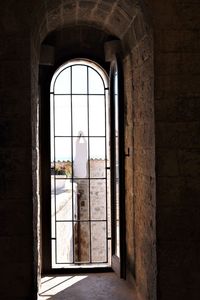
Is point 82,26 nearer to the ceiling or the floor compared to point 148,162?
nearer to the ceiling

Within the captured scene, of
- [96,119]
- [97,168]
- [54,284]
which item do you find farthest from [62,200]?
[54,284]

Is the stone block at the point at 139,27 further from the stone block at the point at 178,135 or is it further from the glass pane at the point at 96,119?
the glass pane at the point at 96,119

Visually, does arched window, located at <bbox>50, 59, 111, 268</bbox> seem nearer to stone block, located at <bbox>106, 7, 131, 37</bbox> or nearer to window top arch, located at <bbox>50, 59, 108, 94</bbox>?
window top arch, located at <bbox>50, 59, 108, 94</bbox>

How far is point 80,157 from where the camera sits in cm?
613

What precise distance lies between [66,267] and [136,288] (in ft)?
4.15

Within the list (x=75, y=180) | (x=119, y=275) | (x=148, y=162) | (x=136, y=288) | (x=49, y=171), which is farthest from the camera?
(x=75, y=180)

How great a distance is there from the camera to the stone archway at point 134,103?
3643 millimetres

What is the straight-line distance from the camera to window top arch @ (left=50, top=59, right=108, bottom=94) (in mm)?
5523

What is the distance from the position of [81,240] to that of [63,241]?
0.68m

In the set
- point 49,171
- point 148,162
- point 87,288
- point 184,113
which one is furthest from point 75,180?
point 184,113

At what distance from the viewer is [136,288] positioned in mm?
4434

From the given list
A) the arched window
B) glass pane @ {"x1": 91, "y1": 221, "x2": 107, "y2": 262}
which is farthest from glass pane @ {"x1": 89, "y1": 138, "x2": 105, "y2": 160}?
glass pane @ {"x1": 91, "y1": 221, "x2": 107, "y2": 262}

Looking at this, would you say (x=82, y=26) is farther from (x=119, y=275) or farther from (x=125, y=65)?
(x=119, y=275)

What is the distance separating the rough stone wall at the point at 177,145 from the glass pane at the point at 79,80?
2163 mm
